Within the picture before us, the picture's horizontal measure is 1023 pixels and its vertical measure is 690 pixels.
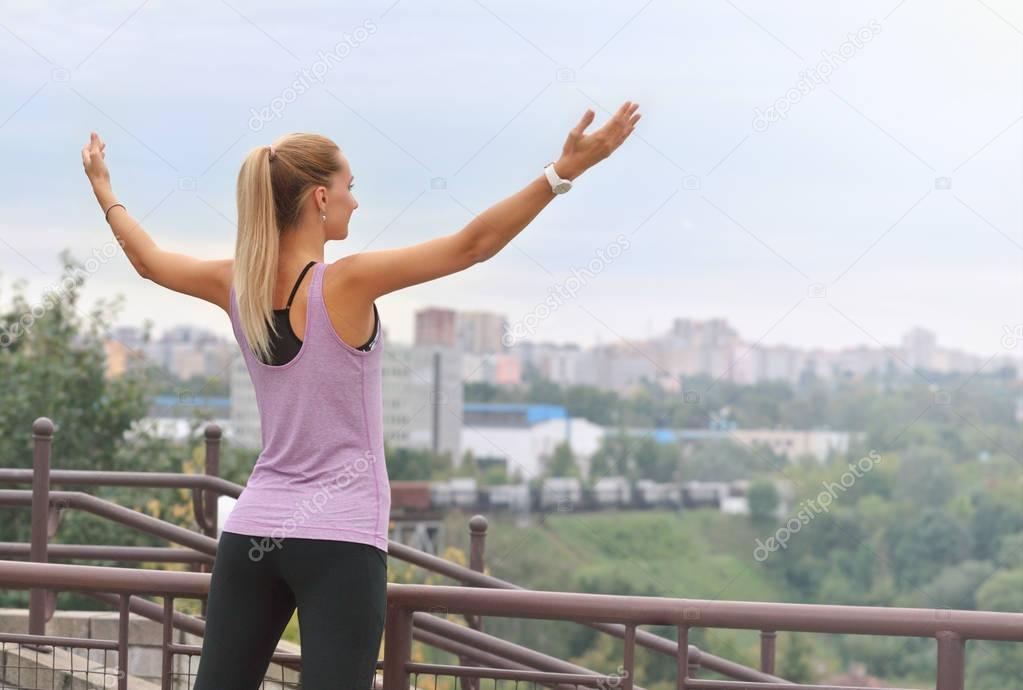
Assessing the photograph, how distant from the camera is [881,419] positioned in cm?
7512

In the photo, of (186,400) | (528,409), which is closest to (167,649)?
(186,400)

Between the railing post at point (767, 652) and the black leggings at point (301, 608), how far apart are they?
2.58 m

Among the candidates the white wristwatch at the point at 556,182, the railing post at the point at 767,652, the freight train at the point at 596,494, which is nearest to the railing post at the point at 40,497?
the railing post at the point at 767,652

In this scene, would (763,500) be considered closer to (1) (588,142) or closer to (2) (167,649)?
(2) (167,649)

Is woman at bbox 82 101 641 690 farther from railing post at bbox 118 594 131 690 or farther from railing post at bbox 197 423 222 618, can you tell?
railing post at bbox 197 423 222 618

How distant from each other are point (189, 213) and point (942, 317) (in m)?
73.4

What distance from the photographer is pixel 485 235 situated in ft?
6.25

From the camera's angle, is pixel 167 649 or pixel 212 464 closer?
pixel 167 649

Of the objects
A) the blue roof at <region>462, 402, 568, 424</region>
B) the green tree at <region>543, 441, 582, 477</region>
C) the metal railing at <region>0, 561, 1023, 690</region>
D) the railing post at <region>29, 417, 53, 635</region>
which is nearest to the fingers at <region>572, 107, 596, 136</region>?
the metal railing at <region>0, 561, 1023, 690</region>

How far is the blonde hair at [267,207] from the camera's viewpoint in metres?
2.01

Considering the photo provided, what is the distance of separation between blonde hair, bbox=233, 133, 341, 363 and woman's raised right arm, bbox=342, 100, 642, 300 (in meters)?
0.14

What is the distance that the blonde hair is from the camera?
201 centimetres

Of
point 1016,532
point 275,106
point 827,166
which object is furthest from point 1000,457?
point 275,106

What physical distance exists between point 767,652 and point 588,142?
293 centimetres
